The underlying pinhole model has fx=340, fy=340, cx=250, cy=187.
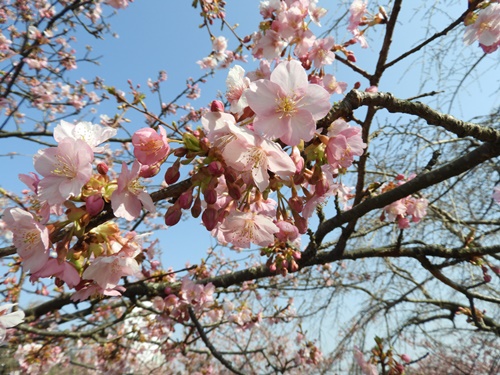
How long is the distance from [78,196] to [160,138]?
25 cm

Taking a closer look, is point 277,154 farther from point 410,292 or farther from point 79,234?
point 410,292

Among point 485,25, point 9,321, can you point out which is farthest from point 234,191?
point 485,25

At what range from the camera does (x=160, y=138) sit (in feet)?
2.67

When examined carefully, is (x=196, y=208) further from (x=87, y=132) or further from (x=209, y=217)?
(x=87, y=132)

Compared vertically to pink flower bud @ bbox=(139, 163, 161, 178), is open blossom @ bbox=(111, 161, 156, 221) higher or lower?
lower

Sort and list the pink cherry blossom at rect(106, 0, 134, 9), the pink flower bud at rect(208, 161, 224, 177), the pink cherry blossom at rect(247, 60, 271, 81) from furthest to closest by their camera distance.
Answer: the pink cherry blossom at rect(106, 0, 134, 9), the pink cherry blossom at rect(247, 60, 271, 81), the pink flower bud at rect(208, 161, 224, 177)

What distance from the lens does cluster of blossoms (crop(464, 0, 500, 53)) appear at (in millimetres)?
1795

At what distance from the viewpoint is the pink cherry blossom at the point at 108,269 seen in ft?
3.13

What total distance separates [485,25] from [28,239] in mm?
2487

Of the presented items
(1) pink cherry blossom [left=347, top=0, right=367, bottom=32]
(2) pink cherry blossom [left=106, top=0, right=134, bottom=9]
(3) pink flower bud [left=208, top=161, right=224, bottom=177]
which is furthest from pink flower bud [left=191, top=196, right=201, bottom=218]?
(2) pink cherry blossom [left=106, top=0, right=134, bottom=9]

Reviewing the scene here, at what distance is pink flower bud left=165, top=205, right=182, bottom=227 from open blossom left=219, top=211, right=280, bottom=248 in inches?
5.6

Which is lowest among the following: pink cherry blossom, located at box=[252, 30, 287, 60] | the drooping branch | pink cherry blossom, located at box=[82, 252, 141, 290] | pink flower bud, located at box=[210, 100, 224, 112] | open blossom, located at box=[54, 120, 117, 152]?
pink cherry blossom, located at box=[82, 252, 141, 290]

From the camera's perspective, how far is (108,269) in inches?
39.9

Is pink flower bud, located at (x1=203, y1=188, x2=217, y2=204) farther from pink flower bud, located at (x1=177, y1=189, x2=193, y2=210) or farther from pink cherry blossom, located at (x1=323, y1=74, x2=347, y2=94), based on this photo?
pink cherry blossom, located at (x1=323, y1=74, x2=347, y2=94)
